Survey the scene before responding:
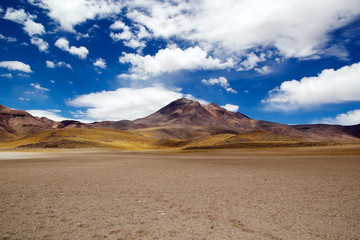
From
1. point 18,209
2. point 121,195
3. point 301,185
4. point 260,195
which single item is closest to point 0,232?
point 18,209

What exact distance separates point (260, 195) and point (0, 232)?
9.20 metres

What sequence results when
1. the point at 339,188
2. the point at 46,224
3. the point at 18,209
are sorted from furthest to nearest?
1. the point at 339,188
2. the point at 18,209
3. the point at 46,224

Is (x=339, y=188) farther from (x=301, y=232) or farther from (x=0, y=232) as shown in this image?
(x=0, y=232)

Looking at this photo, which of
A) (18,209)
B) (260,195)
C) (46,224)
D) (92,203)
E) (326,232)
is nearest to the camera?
(326,232)

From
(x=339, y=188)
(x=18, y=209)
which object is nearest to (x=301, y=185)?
(x=339, y=188)

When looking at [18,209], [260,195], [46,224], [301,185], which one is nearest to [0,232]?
[46,224]

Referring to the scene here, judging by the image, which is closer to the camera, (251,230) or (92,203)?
(251,230)

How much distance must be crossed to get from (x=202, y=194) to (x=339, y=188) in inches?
264

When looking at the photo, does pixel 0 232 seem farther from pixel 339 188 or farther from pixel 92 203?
pixel 339 188

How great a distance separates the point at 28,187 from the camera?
12633 millimetres

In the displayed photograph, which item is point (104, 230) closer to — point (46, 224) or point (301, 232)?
point (46, 224)

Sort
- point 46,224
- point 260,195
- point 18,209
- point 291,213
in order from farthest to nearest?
point 260,195, point 18,209, point 291,213, point 46,224

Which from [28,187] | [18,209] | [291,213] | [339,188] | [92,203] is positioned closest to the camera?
[291,213]

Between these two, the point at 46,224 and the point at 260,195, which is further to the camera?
the point at 260,195
